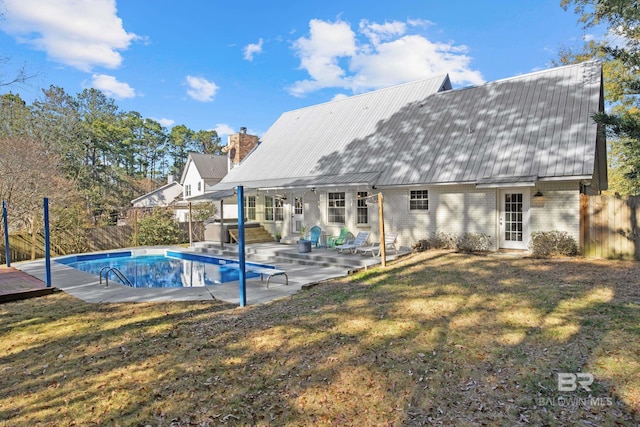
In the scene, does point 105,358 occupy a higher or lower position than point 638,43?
lower

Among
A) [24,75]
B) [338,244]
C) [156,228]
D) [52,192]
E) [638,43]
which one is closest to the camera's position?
[24,75]

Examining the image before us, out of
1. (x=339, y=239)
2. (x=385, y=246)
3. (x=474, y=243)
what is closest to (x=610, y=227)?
(x=474, y=243)

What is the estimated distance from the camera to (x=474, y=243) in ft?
40.5

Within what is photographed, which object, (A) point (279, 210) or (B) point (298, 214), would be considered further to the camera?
(A) point (279, 210)

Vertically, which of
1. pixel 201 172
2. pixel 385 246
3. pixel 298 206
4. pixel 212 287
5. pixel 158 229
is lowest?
pixel 212 287

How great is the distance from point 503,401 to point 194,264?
13486 millimetres

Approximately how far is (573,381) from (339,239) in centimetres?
1036

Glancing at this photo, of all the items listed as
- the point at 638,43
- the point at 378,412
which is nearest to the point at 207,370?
the point at 378,412

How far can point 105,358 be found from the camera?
4879 mm

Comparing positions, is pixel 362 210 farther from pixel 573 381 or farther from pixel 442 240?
pixel 573 381

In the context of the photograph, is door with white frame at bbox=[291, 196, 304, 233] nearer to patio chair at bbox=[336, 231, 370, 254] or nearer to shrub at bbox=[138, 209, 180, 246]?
patio chair at bbox=[336, 231, 370, 254]

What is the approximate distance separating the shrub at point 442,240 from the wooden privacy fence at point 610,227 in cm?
386

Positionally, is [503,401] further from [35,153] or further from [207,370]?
[35,153]

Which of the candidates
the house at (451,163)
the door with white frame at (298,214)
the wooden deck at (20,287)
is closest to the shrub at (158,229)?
the house at (451,163)
